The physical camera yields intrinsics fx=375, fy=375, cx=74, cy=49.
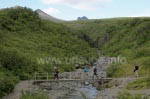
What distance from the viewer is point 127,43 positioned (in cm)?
10662

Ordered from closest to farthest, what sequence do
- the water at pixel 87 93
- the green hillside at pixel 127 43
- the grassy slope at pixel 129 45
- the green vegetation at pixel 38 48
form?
the water at pixel 87 93, the green vegetation at pixel 38 48, the grassy slope at pixel 129 45, the green hillside at pixel 127 43

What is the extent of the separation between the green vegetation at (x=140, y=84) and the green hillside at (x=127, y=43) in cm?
721

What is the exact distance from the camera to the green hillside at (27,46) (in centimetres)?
5472

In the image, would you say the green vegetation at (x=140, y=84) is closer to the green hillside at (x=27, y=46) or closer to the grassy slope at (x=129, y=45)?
the grassy slope at (x=129, y=45)

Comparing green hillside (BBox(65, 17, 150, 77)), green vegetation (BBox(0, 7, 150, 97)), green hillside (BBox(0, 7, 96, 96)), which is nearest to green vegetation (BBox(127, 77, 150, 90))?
green vegetation (BBox(0, 7, 150, 97))

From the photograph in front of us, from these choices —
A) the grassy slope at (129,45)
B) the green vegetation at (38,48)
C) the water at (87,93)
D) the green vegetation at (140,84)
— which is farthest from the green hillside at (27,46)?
the green vegetation at (140,84)

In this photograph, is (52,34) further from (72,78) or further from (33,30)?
(72,78)

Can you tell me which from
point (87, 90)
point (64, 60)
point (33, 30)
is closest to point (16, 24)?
point (33, 30)

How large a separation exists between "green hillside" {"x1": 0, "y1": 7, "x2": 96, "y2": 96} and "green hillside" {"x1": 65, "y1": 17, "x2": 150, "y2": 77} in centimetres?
1114

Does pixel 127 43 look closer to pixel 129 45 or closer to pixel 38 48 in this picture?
pixel 129 45

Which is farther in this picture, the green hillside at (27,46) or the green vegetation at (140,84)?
the green hillside at (27,46)

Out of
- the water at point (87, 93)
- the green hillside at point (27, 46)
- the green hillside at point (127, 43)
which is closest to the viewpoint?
the water at point (87, 93)

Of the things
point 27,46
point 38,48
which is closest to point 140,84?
point 27,46

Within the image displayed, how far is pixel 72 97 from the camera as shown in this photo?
4519 centimetres
